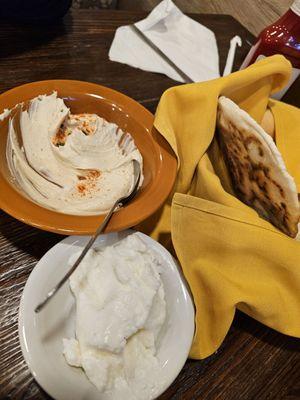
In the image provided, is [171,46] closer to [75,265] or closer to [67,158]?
[67,158]

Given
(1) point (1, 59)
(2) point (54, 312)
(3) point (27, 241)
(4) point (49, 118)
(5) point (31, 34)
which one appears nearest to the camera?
(2) point (54, 312)

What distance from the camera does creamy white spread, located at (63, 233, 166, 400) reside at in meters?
0.43

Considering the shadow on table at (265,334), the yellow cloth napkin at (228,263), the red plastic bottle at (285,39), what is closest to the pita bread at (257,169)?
the yellow cloth napkin at (228,263)

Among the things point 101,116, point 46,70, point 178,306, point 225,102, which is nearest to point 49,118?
point 101,116

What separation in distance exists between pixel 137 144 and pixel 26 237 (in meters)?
0.31

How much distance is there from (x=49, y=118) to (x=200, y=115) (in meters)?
0.32

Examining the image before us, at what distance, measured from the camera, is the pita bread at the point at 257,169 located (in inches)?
21.8

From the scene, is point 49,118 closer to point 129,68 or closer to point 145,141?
point 145,141

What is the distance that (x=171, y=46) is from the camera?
1.17m

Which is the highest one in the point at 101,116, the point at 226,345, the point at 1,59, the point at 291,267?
the point at 1,59

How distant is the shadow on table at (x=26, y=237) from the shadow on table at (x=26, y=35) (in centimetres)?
50

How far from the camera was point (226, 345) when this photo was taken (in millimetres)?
556

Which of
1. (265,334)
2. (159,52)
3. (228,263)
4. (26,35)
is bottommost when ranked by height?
(265,334)

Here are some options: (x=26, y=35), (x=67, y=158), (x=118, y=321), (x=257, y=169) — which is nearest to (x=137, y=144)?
(x=67, y=158)
